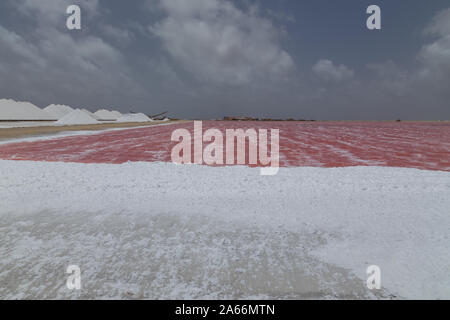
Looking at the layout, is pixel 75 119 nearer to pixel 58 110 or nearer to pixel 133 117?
pixel 133 117

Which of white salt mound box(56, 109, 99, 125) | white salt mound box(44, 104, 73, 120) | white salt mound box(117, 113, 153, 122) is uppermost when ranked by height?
white salt mound box(44, 104, 73, 120)

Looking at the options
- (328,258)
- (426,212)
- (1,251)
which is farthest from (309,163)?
(1,251)

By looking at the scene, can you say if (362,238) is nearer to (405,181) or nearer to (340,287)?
(340,287)

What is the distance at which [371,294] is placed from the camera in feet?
7.33

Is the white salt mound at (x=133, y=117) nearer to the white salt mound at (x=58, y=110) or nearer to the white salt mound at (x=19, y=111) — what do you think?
the white salt mound at (x=19, y=111)

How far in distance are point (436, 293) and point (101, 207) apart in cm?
484

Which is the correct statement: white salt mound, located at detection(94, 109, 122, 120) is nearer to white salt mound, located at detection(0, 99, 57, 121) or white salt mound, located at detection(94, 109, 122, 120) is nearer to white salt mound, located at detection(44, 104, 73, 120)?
white salt mound, located at detection(44, 104, 73, 120)

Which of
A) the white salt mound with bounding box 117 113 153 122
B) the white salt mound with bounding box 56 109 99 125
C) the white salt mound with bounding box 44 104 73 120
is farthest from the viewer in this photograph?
the white salt mound with bounding box 44 104 73 120

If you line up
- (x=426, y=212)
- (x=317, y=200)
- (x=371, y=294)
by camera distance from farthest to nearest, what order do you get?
(x=317, y=200)
(x=426, y=212)
(x=371, y=294)

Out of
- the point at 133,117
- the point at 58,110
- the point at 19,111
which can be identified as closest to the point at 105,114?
the point at 58,110

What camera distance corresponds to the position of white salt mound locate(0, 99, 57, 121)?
59156 millimetres

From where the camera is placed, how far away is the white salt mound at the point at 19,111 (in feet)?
194

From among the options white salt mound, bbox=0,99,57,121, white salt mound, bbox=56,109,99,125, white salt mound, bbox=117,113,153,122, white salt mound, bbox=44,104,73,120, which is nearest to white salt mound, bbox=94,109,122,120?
white salt mound, bbox=44,104,73,120

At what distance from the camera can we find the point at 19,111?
62281mm
